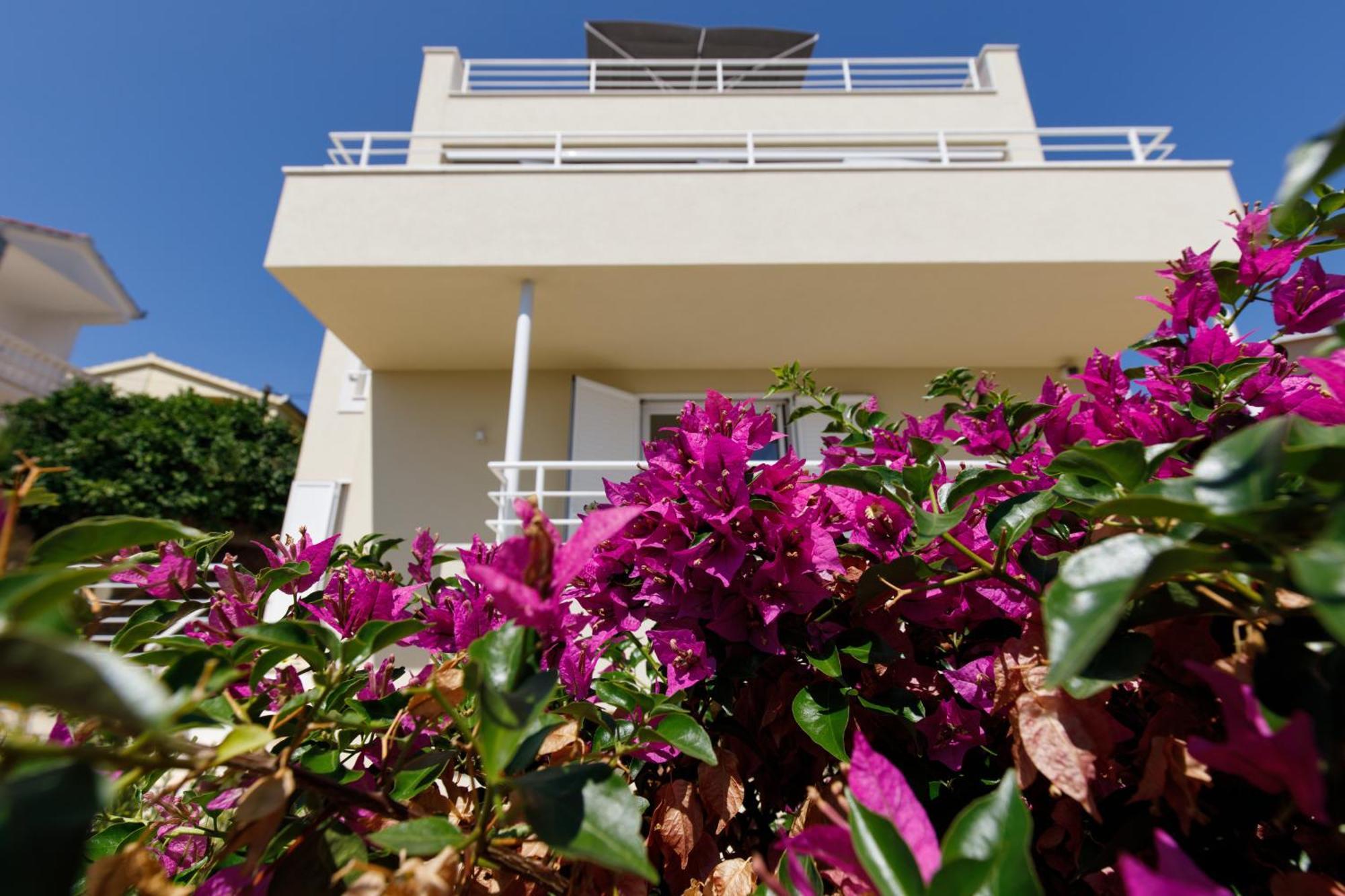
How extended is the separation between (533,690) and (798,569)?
1.15ft

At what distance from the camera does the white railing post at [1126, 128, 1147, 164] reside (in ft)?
14.8

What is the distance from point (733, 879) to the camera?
0.55 m

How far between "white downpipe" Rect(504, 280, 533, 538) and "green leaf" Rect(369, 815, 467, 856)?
139 inches

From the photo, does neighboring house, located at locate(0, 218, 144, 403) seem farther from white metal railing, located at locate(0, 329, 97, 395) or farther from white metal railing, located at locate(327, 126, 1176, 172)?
white metal railing, located at locate(327, 126, 1176, 172)

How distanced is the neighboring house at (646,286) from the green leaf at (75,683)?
2937 millimetres

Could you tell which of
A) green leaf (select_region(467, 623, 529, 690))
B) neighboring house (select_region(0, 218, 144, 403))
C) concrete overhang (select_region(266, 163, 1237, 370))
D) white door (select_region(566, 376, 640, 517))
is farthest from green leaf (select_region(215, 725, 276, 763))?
neighboring house (select_region(0, 218, 144, 403))

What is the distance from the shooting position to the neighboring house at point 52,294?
1181cm

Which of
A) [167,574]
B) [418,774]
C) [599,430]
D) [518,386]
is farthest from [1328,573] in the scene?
[599,430]

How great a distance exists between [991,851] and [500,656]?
294mm

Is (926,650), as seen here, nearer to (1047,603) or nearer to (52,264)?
(1047,603)

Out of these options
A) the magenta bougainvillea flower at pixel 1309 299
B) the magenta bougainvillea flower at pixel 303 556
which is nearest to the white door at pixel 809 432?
the magenta bougainvillea flower at pixel 1309 299

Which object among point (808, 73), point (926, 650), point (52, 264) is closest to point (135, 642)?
point (926, 650)

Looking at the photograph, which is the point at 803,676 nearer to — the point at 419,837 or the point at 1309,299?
the point at 419,837

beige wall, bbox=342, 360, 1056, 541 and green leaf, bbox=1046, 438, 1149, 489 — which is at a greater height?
beige wall, bbox=342, 360, 1056, 541
